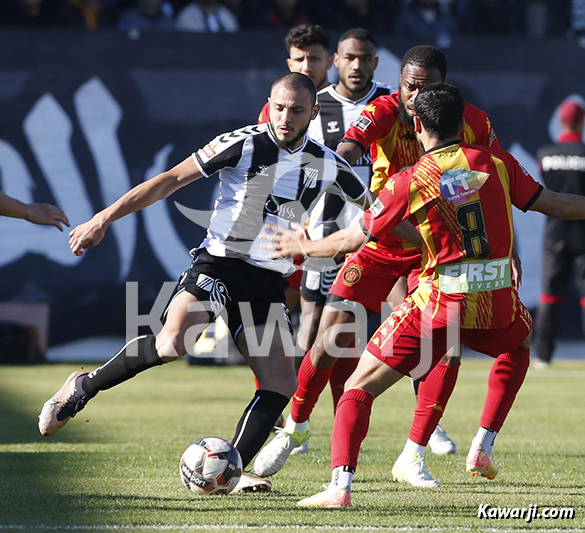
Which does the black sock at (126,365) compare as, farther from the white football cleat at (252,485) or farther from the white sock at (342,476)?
the white sock at (342,476)

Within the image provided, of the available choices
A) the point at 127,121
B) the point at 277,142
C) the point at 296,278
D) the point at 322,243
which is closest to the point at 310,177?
the point at 277,142

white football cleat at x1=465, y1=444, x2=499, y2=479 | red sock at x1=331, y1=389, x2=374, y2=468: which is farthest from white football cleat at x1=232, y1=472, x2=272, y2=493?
white football cleat at x1=465, y1=444, x2=499, y2=479

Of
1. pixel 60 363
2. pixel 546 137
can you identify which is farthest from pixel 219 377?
pixel 546 137

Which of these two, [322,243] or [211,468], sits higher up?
[322,243]

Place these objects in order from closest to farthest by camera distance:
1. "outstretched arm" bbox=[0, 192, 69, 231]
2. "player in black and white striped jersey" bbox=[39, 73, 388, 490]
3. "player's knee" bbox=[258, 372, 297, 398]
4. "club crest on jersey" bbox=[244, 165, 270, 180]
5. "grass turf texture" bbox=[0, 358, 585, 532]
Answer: "grass turf texture" bbox=[0, 358, 585, 532]
"outstretched arm" bbox=[0, 192, 69, 231]
"player in black and white striped jersey" bbox=[39, 73, 388, 490]
"player's knee" bbox=[258, 372, 297, 398]
"club crest on jersey" bbox=[244, 165, 270, 180]

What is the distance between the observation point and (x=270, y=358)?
5648mm

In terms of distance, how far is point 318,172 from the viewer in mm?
5848

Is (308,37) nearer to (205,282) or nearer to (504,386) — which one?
(205,282)

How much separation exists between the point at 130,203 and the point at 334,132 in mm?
2555

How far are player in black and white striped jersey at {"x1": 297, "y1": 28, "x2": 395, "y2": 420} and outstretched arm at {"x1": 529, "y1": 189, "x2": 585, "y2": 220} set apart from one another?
2452 millimetres

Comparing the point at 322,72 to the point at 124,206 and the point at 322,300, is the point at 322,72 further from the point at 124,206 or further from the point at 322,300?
the point at 124,206

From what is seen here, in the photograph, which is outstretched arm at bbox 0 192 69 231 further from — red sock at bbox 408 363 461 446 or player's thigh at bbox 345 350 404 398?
red sock at bbox 408 363 461 446

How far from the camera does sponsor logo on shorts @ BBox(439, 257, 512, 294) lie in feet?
17.3

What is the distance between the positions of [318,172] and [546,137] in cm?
864
